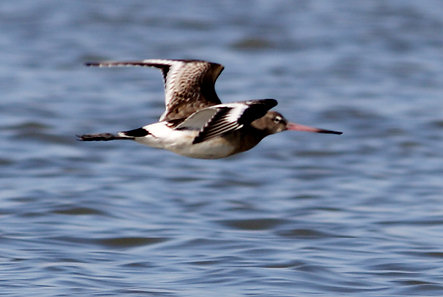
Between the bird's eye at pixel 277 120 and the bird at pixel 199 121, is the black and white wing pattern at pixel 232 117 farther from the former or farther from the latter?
the bird's eye at pixel 277 120

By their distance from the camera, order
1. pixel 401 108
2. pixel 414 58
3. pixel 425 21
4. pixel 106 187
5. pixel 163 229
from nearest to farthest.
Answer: pixel 163 229
pixel 106 187
pixel 401 108
pixel 414 58
pixel 425 21

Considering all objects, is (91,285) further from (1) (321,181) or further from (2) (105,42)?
A: (2) (105,42)

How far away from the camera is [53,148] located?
1126cm

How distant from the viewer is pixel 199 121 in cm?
668

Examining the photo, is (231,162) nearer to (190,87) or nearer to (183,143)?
(190,87)

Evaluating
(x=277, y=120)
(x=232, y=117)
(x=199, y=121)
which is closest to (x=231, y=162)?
(x=277, y=120)

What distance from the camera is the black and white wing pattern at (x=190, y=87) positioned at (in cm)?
739

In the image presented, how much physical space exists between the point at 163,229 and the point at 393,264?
1842 mm

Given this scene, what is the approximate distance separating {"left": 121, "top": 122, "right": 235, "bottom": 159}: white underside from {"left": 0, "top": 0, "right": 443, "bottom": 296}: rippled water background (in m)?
0.80

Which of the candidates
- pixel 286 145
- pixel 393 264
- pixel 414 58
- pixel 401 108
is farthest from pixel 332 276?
pixel 414 58

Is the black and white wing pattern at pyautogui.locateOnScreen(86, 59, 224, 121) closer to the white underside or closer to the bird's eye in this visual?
the bird's eye

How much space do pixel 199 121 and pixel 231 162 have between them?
14.1 ft

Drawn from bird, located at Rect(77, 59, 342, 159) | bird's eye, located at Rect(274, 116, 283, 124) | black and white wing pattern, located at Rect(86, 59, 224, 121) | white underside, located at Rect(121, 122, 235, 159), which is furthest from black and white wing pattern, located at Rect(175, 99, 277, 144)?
black and white wing pattern, located at Rect(86, 59, 224, 121)

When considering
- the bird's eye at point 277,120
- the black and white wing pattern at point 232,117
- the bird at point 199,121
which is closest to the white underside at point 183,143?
the bird at point 199,121
